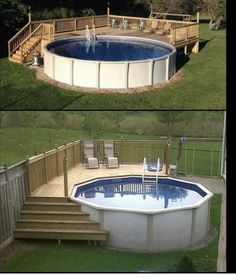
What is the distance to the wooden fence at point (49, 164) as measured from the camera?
279 centimetres

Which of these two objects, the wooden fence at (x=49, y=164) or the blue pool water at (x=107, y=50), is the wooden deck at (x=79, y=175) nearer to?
the wooden fence at (x=49, y=164)

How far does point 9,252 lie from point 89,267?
491mm

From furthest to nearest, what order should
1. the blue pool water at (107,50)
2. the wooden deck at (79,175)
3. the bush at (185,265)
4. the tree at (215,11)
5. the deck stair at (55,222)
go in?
the wooden deck at (79,175) → the deck stair at (55,222) → the bush at (185,265) → the blue pool water at (107,50) → the tree at (215,11)

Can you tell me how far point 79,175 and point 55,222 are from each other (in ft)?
1.06

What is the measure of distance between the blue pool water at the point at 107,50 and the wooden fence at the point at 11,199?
787mm

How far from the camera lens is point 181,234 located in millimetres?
2707

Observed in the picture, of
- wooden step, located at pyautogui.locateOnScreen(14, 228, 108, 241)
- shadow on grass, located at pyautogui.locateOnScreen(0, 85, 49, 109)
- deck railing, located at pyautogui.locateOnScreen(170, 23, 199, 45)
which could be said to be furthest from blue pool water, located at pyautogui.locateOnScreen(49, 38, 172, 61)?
wooden step, located at pyautogui.locateOnScreen(14, 228, 108, 241)

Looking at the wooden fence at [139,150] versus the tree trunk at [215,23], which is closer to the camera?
the tree trunk at [215,23]

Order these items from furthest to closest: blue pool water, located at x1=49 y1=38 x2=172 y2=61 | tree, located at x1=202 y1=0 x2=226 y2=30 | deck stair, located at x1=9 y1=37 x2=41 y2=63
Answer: blue pool water, located at x1=49 y1=38 x2=172 y2=61, deck stair, located at x1=9 y1=37 x2=41 y2=63, tree, located at x1=202 y1=0 x2=226 y2=30

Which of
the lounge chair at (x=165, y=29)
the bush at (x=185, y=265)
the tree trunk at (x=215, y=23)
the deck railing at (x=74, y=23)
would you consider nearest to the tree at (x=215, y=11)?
the tree trunk at (x=215, y=23)

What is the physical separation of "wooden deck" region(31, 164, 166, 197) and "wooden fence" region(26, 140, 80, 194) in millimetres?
32

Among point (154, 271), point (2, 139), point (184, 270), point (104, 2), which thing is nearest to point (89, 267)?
point (154, 271)

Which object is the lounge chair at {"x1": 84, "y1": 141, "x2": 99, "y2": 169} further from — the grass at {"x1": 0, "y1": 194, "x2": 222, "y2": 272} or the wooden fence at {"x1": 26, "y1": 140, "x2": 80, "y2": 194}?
the grass at {"x1": 0, "y1": 194, "x2": 222, "y2": 272}

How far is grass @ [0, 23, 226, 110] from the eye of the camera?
2414 mm
